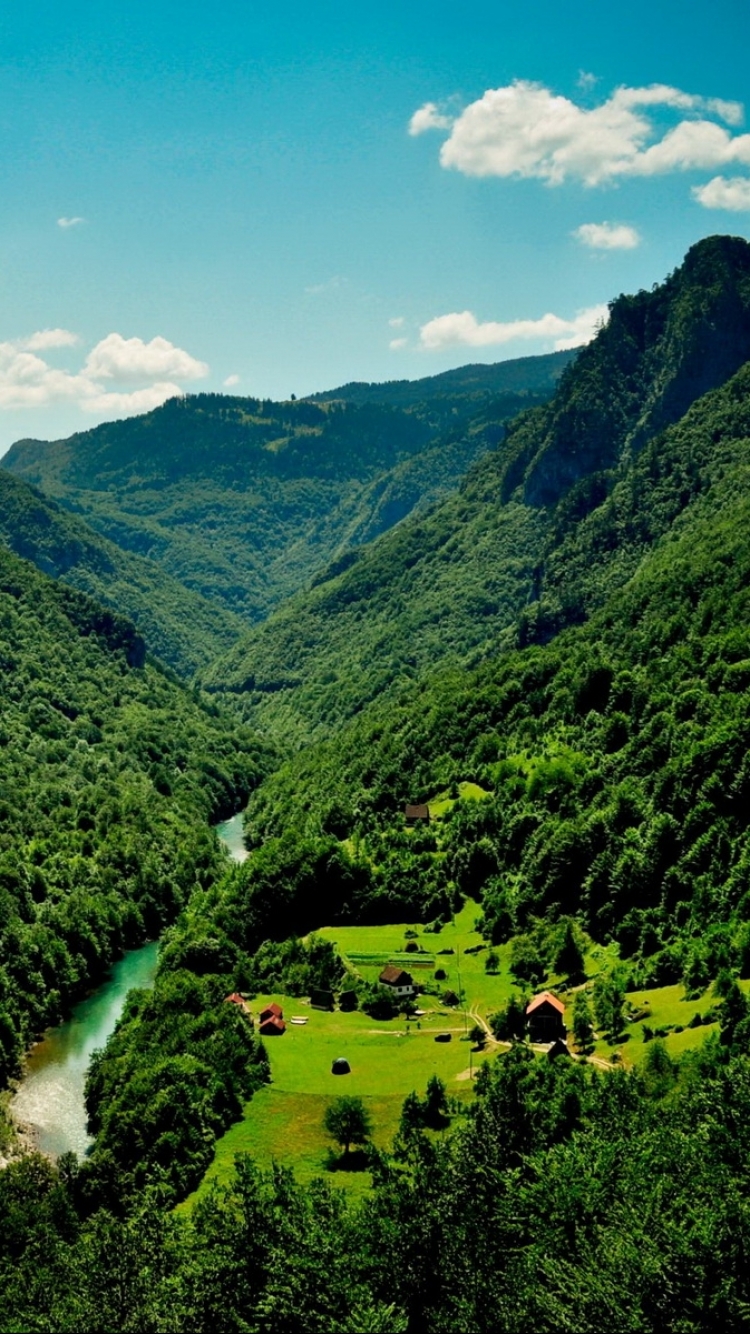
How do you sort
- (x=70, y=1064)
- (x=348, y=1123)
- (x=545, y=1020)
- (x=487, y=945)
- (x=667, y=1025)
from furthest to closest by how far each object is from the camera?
Result: 1. (x=487, y=945)
2. (x=70, y=1064)
3. (x=545, y=1020)
4. (x=667, y=1025)
5. (x=348, y=1123)

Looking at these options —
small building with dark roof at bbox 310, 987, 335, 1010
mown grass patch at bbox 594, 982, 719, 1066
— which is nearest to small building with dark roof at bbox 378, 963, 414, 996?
small building with dark roof at bbox 310, 987, 335, 1010

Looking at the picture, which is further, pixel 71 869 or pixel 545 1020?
pixel 71 869

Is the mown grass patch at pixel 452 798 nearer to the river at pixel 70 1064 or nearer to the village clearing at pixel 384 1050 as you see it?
the village clearing at pixel 384 1050

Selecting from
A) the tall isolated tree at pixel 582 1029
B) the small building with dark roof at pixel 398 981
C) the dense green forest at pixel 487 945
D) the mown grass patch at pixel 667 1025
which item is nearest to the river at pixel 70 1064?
the dense green forest at pixel 487 945

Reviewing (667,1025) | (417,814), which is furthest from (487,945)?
(667,1025)

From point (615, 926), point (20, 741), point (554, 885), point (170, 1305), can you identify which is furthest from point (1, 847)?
point (170, 1305)

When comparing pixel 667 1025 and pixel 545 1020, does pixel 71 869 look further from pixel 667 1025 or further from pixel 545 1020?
pixel 667 1025
